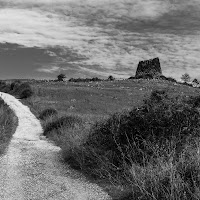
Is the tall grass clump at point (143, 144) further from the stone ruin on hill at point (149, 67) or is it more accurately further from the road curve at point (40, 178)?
the stone ruin on hill at point (149, 67)

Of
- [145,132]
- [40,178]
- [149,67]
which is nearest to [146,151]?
[145,132]

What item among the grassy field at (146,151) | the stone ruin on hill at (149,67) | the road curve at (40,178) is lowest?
the road curve at (40,178)

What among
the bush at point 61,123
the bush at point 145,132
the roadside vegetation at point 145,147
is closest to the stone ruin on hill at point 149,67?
the bush at point 61,123

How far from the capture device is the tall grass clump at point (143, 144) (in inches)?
340

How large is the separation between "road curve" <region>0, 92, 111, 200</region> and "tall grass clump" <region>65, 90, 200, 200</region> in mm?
618

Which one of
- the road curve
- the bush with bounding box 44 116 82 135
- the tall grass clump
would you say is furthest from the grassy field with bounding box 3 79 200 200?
the bush with bounding box 44 116 82 135

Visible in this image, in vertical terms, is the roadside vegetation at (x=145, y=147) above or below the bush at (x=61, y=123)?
above

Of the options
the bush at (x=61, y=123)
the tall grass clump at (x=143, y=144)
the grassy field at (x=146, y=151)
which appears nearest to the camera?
the grassy field at (x=146, y=151)

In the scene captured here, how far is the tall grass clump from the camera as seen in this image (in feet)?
28.4

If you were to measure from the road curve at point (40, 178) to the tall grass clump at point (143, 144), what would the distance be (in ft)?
2.03

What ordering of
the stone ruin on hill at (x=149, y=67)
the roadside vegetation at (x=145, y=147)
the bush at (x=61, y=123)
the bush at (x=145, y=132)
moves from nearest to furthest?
the roadside vegetation at (x=145, y=147) < the bush at (x=145, y=132) < the bush at (x=61, y=123) < the stone ruin on hill at (x=149, y=67)

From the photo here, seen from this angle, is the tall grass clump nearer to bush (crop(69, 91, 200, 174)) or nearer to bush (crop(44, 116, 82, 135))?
bush (crop(69, 91, 200, 174))

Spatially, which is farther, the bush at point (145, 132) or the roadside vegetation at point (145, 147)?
the bush at point (145, 132)

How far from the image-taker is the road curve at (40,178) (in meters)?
9.09
